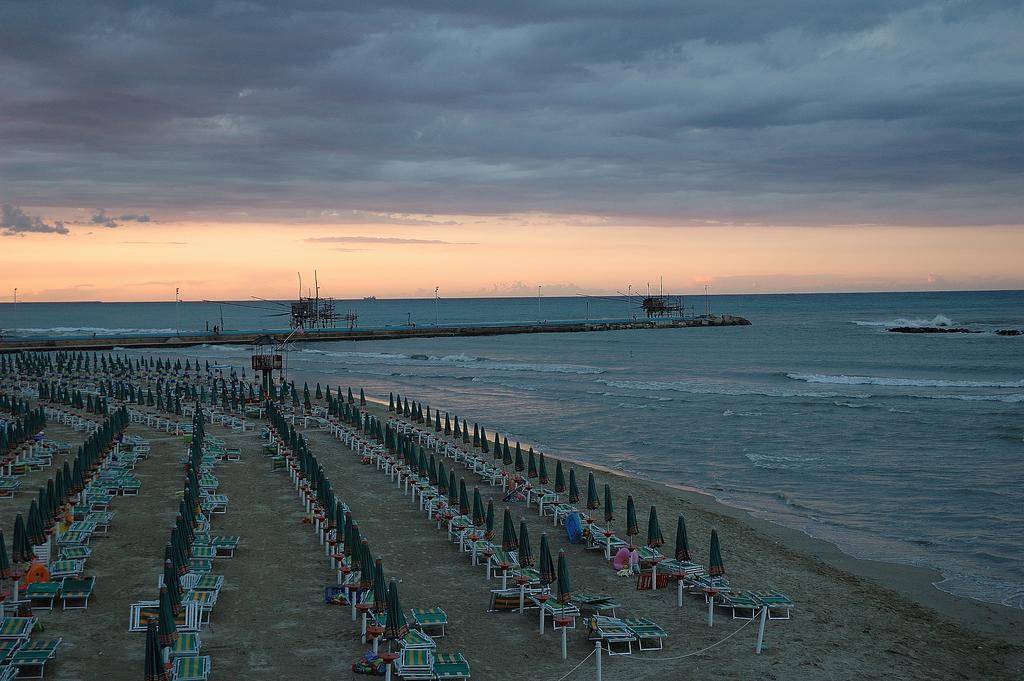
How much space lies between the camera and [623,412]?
4275 cm

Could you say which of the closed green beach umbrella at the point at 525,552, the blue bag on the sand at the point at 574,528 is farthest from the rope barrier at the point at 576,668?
the blue bag on the sand at the point at 574,528

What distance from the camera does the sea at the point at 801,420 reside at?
70.6 ft

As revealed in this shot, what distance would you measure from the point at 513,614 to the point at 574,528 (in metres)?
4.58

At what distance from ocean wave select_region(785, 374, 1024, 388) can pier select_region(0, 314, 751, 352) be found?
128 feet

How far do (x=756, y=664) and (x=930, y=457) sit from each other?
20757mm

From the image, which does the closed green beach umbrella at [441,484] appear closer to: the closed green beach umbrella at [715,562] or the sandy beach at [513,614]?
the sandy beach at [513,614]

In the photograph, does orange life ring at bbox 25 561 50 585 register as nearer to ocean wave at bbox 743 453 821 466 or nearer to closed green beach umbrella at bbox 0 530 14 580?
closed green beach umbrella at bbox 0 530 14 580

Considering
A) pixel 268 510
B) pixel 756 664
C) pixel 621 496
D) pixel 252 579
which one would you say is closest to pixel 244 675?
pixel 252 579

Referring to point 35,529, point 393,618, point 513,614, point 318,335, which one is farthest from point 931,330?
point 35,529

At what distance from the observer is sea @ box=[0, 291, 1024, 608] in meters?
21.5

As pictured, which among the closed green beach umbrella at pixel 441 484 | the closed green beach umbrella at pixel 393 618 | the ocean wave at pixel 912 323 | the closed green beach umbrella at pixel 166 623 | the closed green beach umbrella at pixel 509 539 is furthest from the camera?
the ocean wave at pixel 912 323

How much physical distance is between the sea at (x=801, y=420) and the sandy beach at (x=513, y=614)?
217 cm

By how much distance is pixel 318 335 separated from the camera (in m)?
103

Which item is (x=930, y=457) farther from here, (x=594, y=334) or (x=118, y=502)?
(x=594, y=334)
